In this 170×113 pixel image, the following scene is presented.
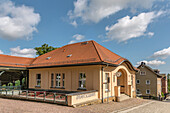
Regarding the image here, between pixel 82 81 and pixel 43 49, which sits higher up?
pixel 43 49

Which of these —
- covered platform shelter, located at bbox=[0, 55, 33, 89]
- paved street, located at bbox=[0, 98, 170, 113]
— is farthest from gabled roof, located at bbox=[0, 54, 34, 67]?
paved street, located at bbox=[0, 98, 170, 113]

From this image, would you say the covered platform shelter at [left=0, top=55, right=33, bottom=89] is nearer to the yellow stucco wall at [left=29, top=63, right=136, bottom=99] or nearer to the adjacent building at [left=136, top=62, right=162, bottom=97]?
the yellow stucco wall at [left=29, top=63, right=136, bottom=99]

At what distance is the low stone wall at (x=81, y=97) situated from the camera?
36.7 ft

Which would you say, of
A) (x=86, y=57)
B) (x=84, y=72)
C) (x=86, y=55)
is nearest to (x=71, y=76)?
(x=84, y=72)

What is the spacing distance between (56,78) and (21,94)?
157 inches

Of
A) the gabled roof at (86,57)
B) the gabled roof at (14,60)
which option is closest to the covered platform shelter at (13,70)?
the gabled roof at (14,60)

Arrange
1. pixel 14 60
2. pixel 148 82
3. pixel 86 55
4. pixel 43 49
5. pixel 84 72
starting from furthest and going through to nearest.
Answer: pixel 148 82 < pixel 43 49 < pixel 14 60 < pixel 86 55 < pixel 84 72

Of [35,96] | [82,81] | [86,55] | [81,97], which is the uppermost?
[86,55]

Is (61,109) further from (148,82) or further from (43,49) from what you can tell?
(148,82)

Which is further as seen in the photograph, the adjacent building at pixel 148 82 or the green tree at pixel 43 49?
the adjacent building at pixel 148 82

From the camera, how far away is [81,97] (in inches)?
468

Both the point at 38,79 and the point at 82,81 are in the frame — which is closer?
the point at 82,81

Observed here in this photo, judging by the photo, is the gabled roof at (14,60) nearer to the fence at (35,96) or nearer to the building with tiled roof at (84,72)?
the building with tiled roof at (84,72)

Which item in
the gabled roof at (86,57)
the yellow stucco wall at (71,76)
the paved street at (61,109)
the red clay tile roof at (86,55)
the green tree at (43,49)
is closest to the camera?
the paved street at (61,109)
